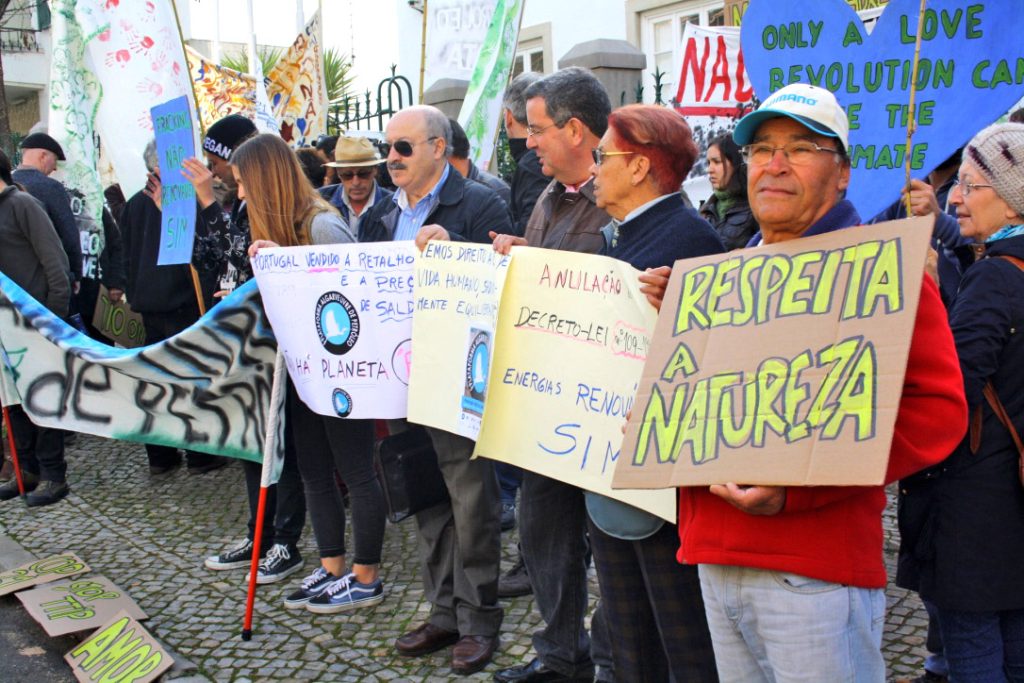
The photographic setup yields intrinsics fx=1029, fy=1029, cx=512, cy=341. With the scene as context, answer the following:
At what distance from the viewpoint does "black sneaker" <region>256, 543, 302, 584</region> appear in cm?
497

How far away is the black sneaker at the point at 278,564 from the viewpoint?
497 cm

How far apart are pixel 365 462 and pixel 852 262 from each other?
2857 mm

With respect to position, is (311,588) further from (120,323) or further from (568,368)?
(120,323)

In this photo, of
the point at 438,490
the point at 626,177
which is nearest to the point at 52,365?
the point at 438,490

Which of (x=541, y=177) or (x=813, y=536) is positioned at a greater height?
(x=541, y=177)

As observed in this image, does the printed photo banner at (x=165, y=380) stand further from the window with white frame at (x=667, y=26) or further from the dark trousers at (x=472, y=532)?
the window with white frame at (x=667, y=26)

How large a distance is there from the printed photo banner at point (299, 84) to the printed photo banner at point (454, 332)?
6.62 meters

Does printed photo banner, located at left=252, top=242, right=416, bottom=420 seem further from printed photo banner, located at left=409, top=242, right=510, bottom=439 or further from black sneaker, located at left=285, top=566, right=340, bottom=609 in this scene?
black sneaker, located at left=285, top=566, right=340, bottom=609

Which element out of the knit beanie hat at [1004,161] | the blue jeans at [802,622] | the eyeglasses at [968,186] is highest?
the knit beanie hat at [1004,161]

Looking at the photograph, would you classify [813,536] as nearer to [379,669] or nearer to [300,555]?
[379,669]

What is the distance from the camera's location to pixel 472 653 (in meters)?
3.90

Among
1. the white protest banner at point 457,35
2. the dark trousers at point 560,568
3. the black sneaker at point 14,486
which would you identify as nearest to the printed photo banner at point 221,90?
the white protest banner at point 457,35

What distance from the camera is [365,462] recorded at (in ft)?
14.8

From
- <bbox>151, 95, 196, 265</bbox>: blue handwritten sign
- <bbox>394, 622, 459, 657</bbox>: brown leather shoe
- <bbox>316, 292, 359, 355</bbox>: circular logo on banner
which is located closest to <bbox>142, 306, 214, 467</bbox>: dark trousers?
<bbox>151, 95, 196, 265</bbox>: blue handwritten sign
